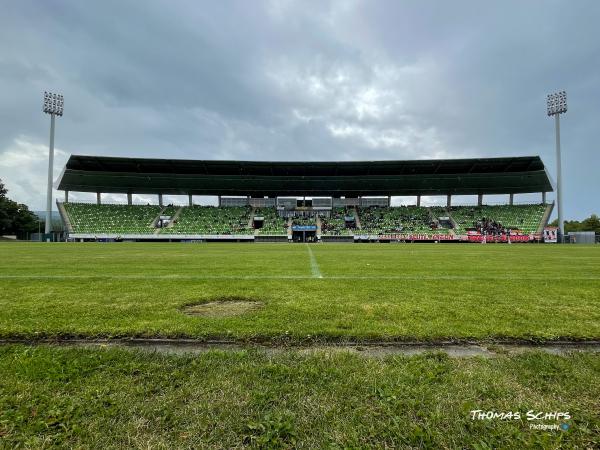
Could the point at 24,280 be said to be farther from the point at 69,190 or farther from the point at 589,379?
the point at 69,190

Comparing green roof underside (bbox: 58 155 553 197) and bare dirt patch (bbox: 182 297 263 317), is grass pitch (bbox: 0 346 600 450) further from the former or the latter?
green roof underside (bbox: 58 155 553 197)

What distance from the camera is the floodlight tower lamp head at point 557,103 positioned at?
4953cm

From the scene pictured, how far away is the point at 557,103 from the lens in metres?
50.2

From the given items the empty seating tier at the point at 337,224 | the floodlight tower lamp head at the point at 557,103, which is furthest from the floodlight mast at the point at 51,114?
the floodlight tower lamp head at the point at 557,103

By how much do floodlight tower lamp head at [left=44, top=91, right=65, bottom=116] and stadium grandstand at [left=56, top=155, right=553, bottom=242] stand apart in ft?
36.6

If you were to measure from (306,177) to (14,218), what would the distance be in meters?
63.5

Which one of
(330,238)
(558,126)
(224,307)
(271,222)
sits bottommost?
(330,238)

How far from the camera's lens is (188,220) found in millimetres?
58500

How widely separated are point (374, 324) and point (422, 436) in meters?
2.33

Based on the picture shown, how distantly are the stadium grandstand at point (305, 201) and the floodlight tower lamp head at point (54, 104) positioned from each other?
1115 cm

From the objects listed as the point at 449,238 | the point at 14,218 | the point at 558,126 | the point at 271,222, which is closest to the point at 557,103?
the point at 558,126

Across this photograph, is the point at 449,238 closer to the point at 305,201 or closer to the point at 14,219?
the point at 305,201

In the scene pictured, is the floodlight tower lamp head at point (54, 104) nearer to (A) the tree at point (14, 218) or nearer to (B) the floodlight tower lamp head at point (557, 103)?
(A) the tree at point (14, 218)

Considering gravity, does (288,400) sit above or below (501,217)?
below
